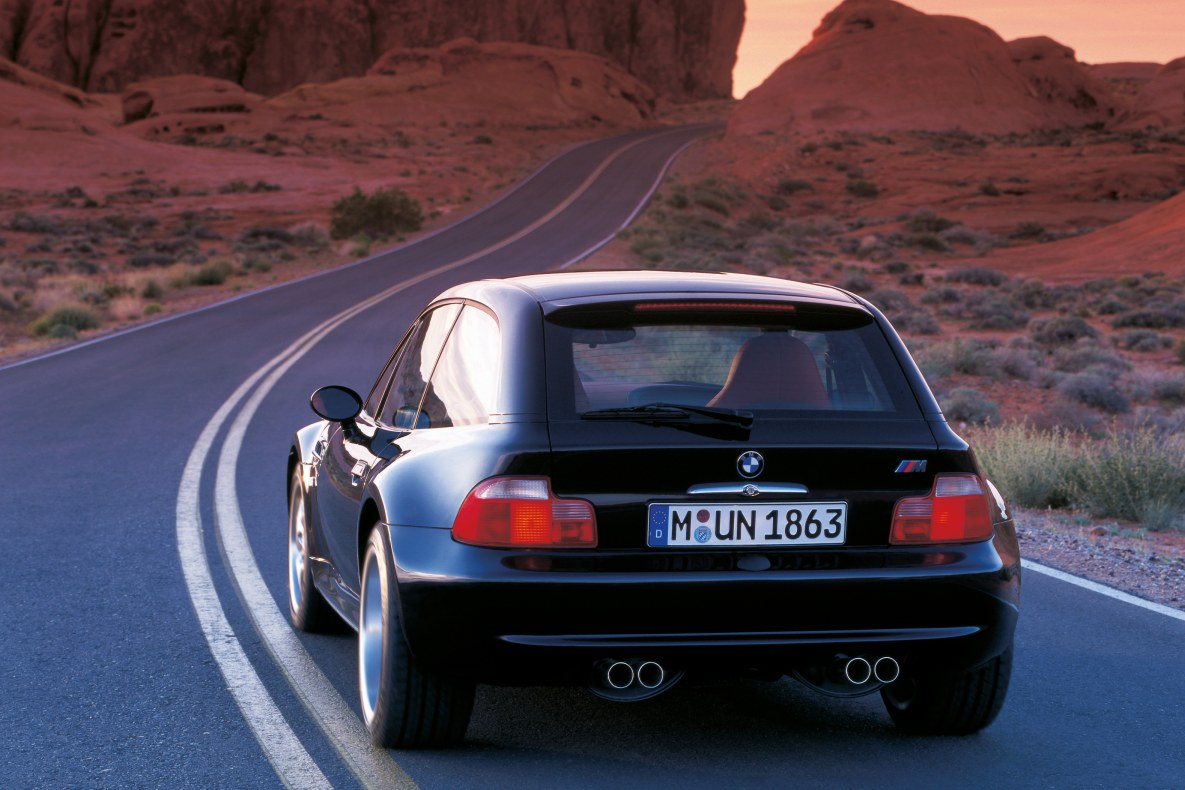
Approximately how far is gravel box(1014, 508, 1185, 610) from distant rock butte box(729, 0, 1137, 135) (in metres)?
91.4

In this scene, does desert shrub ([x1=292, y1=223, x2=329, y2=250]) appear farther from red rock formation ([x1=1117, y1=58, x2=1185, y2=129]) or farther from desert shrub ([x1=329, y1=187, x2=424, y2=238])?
red rock formation ([x1=1117, y1=58, x2=1185, y2=129])

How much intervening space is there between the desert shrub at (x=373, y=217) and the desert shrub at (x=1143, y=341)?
3040 cm

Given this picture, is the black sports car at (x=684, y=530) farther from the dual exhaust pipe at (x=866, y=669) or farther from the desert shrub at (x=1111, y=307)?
the desert shrub at (x=1111, y=307)

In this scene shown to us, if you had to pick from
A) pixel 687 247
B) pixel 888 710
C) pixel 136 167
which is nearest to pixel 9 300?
pixel 687 247

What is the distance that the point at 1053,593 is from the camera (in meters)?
7.20

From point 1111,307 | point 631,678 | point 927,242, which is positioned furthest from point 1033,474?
point 927,242

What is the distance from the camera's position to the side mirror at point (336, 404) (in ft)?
18.2

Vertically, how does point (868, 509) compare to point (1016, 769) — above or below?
above

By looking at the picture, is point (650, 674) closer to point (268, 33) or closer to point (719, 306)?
point (719, 306)

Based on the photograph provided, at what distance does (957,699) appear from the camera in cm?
474

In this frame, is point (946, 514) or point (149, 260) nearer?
point (946, 514)

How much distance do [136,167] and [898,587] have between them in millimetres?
79225

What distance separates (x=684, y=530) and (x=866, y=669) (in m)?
0.75

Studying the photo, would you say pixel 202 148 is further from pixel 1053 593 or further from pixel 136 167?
pixel 1053 593
